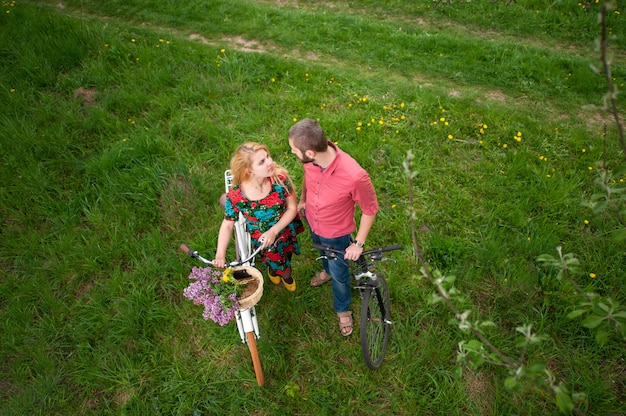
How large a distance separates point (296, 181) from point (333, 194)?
6.51 feet

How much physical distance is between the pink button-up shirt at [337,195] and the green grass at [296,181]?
1.02m

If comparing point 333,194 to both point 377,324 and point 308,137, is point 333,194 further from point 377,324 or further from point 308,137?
point 377,324

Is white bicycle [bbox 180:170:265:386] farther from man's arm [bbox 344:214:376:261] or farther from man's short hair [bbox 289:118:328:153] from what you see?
man's short hair [bbox 289:118:328:153]

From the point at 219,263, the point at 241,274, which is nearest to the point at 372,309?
the point at 241,274

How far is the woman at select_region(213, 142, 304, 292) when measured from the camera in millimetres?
2916

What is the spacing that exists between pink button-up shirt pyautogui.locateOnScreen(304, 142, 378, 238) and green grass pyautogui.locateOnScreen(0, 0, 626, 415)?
1022 millimetres

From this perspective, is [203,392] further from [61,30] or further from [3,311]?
[61,30]

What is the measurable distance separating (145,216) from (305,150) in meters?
2.67

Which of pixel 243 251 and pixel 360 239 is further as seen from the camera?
pixel 243 251

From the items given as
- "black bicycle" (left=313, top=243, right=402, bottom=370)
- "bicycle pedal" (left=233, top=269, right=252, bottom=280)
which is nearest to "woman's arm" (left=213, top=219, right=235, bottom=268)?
"bicycle pedal" (left=233, top=269, right=252, bottom=280)

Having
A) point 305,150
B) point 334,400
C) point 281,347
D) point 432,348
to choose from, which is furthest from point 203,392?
point 305,150

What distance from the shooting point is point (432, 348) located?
11.0ft

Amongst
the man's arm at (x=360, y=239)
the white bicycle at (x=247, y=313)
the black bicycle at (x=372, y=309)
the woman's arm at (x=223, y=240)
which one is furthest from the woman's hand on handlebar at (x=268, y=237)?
the man's arm at (x=360, y=239)

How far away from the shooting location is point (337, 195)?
9.29 feet
